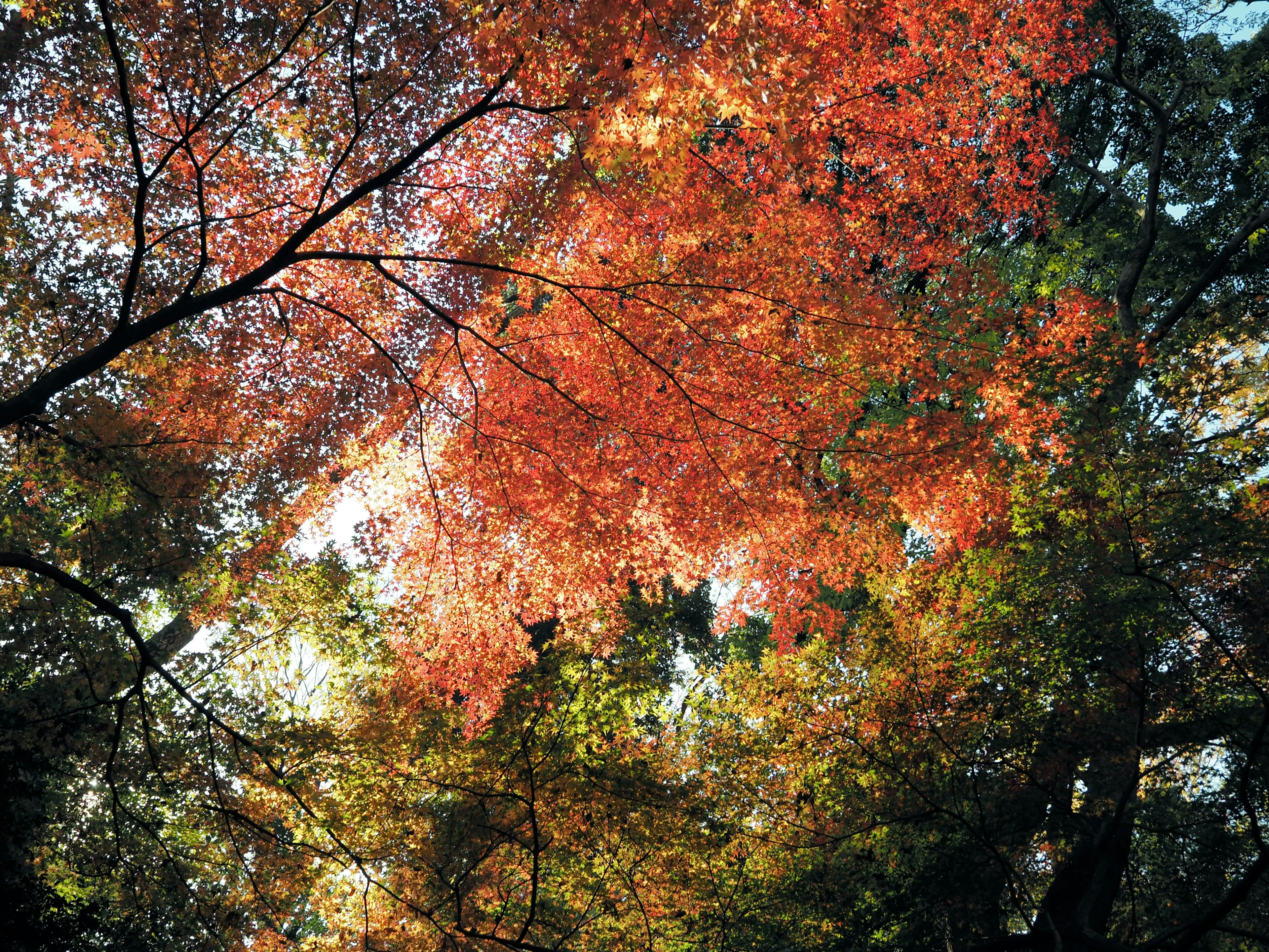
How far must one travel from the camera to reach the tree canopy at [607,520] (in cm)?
791

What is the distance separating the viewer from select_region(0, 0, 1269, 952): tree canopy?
7.91 m

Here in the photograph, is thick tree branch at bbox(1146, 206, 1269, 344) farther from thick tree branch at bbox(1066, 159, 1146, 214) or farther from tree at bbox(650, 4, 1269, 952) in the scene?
thick tree branch at bbox(1066, 159, 1146, 214)

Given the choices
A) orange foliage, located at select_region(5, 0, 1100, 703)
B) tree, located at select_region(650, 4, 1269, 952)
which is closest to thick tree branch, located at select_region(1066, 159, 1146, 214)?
orange foliage, located at select_region(5, 0, 1100, 703)

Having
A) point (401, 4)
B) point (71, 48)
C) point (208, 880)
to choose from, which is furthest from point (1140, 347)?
point (208, 880)

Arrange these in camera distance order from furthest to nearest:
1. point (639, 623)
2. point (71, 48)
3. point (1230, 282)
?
1. point (1230, 282)
2. point (639, 623)
3. point (71, 48)

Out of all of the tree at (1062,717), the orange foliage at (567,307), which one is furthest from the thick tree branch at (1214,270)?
the orange foliage at (567,307)

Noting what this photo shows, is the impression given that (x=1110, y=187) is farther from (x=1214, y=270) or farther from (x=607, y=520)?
(x=607, y=520)

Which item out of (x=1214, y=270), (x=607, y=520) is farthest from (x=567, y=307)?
(x=1214, y=270)

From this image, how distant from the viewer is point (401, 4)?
7.13 meters

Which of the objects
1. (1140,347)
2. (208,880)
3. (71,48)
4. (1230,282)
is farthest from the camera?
(1230,282)

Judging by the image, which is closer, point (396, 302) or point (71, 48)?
point (71, 48)

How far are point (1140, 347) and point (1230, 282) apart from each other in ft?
28.0

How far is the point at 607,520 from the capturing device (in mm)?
10672

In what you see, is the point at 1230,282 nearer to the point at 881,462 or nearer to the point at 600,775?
the point at 881,462
